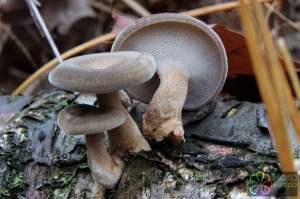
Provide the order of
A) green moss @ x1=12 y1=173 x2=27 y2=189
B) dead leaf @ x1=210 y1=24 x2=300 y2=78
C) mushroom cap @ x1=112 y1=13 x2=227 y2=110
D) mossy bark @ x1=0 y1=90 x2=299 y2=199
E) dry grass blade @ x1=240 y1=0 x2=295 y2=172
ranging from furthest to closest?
→ dead leaf @ x1=210 y1=24 x2=300 y2=78 → mushroom cap @ x1=112 y1=13 x2=227 y2=110 → green moss @ x1=12 y1=173 x2=27 y2=189 → mossy bark @ x1=0 y1=90 x2=299 y2=199 → dry grass blade @ x1=240 y1=0 x2=295 y2=172

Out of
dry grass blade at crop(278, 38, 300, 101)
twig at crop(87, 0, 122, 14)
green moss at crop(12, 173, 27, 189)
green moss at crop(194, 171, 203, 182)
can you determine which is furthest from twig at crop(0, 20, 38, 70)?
dry grass blade at crop(278, 38, 300, 101)

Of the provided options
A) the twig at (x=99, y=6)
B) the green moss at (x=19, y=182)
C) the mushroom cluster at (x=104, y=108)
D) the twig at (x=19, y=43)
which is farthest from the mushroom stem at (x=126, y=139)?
the twig at (x=99, y=6)

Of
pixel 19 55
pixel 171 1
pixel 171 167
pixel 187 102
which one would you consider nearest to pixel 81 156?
pixel 171 167

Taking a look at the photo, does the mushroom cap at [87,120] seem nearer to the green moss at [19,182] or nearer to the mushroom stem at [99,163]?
the mushroom stem at [99,163]

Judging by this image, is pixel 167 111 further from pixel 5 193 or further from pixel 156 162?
pixel 5 193

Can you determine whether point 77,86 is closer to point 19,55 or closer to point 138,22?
point 138,22

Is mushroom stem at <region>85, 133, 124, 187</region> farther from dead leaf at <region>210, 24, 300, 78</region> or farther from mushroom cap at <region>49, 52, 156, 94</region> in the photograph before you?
dead leaf at <region>210, 24, 300, 78</region>

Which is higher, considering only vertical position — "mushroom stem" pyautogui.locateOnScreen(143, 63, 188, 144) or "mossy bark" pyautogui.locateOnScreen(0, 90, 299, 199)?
"mushroom stem" pyautogui.locateOnScreen(143, 63, 188, 144)

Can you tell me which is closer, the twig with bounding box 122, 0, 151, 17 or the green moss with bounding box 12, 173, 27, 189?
the green moss with bounding box 12, 173, 27, 189

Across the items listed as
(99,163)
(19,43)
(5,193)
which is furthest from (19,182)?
(19,43)
